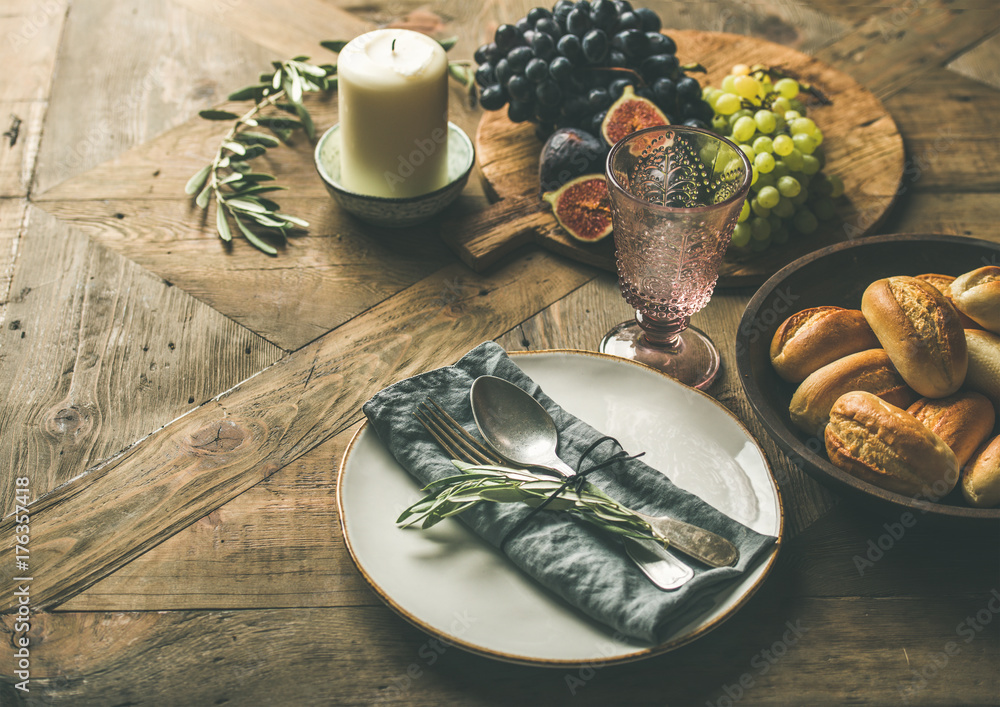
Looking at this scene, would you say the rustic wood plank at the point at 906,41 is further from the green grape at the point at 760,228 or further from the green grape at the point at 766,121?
the green grape at the point at 760,228

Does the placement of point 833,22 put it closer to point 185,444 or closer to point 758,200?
point 758,200

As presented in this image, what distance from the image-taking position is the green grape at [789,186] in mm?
1125

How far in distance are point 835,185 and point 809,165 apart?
65 mm

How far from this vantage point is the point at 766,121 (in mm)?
1195

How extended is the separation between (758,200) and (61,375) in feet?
3.25

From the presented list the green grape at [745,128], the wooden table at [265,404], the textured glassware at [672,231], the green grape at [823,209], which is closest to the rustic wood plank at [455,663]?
the wooden table at [265,404]

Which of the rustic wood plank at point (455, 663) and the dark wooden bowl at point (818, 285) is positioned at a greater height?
the dark wooden bowl at point (818, 285)

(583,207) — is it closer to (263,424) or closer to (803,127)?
(803,127)

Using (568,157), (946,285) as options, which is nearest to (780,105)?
(568,157)

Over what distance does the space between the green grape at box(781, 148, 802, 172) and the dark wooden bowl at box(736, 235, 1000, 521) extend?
233 mm

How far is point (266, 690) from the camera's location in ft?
2.22

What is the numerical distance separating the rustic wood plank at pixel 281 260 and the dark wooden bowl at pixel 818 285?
0.49 m

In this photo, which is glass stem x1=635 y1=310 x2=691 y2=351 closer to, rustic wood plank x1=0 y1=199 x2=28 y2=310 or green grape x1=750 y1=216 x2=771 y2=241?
green grape x1=750 y1=216 x2=771 y2=241

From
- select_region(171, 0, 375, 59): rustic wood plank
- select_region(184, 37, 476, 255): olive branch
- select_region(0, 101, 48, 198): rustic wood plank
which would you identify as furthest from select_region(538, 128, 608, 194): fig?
select_region(0, 101, 48, 198): rustic wood plank
